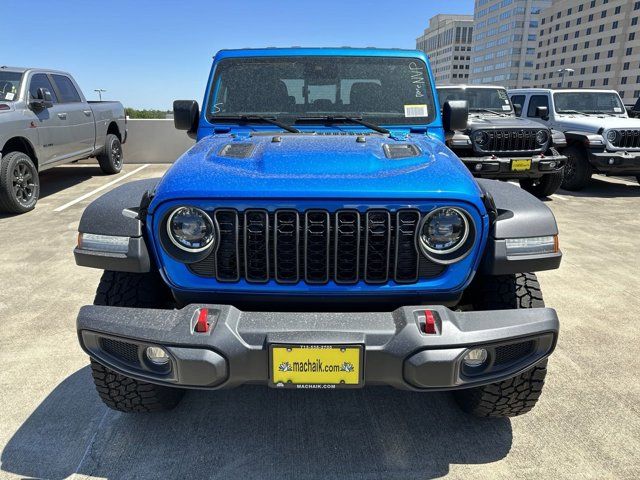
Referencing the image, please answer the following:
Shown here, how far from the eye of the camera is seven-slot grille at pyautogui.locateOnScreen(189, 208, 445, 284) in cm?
187

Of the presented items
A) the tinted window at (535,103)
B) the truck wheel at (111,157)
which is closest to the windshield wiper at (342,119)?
the truck wheel at (111,157)

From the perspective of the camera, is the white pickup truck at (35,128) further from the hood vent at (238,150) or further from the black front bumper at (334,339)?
the black front bumper at (334,339)

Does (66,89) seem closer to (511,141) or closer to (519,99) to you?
(511,141)

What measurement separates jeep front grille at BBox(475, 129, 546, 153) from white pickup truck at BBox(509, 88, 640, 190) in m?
1.41

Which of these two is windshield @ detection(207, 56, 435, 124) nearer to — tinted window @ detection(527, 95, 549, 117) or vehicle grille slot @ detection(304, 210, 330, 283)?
vehicle grille slot @ detection(304, 210, 330, 283)

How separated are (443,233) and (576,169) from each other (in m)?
7.87

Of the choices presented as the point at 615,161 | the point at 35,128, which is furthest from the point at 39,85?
the point at 615,161

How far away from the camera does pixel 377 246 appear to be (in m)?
1.91

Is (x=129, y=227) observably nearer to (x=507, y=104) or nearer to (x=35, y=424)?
(x=35, y=424)

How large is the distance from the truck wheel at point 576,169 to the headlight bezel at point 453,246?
7.68 metres

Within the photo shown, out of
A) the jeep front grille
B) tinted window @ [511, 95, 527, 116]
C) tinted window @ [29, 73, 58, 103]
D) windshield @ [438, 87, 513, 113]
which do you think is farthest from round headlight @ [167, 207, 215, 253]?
tinted window @ [511, 95, 527, 116]

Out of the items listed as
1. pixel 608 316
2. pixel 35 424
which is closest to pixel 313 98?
pixel 35 424

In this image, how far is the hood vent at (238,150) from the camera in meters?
2.26

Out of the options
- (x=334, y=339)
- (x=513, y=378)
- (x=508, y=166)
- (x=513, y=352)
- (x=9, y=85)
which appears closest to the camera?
(x=334, y=339)
